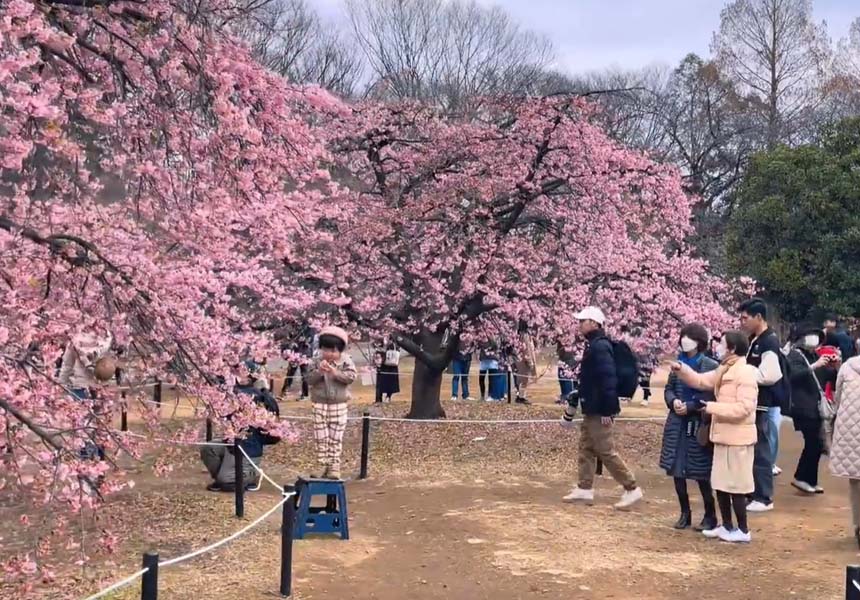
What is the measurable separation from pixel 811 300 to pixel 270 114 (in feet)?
56.0

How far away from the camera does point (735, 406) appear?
6.47 metres

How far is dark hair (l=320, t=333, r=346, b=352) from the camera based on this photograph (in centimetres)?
785

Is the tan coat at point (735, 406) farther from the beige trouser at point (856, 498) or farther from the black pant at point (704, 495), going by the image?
the beige trouser at point (856, 498)

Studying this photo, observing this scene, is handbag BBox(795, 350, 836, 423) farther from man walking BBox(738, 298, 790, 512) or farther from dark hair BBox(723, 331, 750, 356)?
dark hair BBox(723, 331, 750, 356)

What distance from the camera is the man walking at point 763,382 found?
7.57 meters

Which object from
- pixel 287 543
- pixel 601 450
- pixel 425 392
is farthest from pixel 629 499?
pixel 425 392

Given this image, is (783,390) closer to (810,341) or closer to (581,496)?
(810,341)

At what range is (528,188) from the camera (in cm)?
1145

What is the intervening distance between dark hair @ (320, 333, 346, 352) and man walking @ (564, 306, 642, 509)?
7.06ft

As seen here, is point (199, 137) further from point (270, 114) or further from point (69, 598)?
point (69, 598)

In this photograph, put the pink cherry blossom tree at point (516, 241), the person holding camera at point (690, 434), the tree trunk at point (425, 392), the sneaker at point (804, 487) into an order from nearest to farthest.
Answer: the person holding camera at point (690, 434), the sneaker at point (804, 487), the pink cherry blossom tree at point (516, 241), the tree trunk at point (425, 392)

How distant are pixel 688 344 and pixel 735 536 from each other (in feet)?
5.09

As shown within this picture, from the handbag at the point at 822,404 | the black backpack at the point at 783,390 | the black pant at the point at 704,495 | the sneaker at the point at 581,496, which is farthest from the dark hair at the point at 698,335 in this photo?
the handbag at the point at 822,404

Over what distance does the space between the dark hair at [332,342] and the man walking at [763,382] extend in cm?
360
